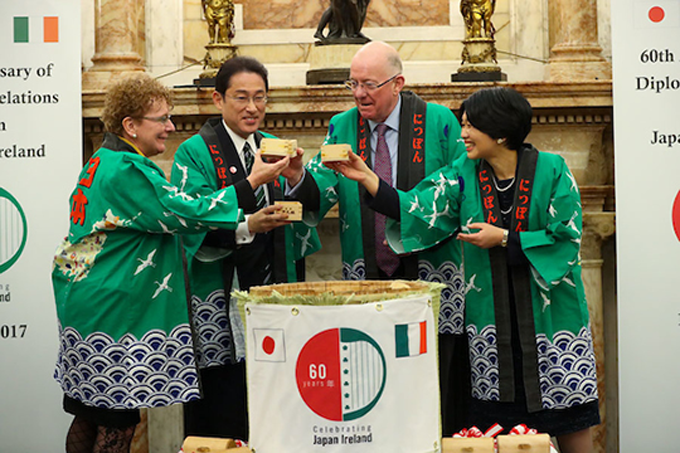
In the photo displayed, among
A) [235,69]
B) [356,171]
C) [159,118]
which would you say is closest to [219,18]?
[235,69]

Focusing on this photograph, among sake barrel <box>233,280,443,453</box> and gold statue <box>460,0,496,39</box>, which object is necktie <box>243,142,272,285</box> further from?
gold statue <box>460,0,496,39</box>

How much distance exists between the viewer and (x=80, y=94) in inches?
174

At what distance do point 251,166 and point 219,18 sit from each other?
1.59m

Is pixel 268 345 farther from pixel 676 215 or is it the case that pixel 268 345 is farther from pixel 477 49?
pixel 477 49

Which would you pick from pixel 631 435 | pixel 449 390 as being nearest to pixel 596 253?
Answer: pixel 631 435

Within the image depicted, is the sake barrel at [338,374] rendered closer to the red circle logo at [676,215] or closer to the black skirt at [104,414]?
the black skirt at [104,414]

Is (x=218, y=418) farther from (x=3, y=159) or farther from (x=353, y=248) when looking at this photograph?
(x=3, y=159)

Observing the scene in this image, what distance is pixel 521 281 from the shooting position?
10.3ft

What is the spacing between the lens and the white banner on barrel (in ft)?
7.30

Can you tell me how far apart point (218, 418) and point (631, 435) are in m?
1.99

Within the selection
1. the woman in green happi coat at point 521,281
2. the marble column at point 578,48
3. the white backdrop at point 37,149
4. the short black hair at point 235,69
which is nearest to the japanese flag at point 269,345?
the woman in green happi coat at point 521,281

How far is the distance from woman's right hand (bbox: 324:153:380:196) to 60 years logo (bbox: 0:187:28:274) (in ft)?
6.26

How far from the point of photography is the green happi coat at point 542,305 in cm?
309

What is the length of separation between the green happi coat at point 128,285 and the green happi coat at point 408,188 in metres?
0.65
